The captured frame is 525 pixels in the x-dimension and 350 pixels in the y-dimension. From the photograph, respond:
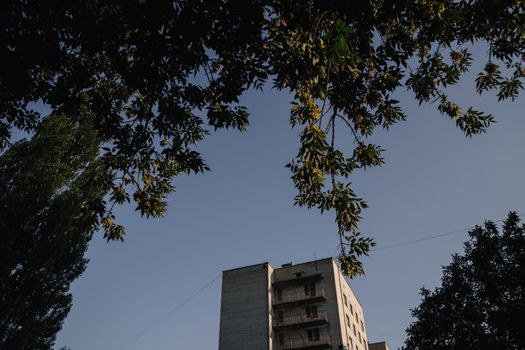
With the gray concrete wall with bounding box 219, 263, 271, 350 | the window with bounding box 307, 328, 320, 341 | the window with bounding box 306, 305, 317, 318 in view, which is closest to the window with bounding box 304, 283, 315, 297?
the window with bounding box 306, 305, 317, 318

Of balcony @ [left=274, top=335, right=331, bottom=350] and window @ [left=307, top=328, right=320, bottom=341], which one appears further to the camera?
window @ [left=307, top=328, right=320, bottom=341]

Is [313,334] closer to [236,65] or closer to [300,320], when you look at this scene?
[300,320]

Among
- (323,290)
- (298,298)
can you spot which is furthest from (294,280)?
(323,290)

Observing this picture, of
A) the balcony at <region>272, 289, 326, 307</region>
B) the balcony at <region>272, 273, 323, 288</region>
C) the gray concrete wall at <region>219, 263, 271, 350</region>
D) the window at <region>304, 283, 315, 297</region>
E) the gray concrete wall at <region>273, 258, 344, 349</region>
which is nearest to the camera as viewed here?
the gray concrete wall at <region>273, 258, 344, 349</region>

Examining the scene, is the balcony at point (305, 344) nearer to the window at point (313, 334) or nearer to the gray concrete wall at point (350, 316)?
the window at point (313, 334)

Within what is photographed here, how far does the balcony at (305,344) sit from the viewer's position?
36.0 metres

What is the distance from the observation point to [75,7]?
236 inches

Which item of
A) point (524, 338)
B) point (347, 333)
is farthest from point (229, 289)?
point (524, 338)

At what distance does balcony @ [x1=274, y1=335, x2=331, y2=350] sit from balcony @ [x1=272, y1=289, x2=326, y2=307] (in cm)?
359

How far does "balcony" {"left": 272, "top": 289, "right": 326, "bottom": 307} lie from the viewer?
128 feet

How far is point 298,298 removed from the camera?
39688 millimetres

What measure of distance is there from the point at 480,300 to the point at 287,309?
23.3 meters

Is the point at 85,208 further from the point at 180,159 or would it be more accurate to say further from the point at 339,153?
the point at 339,153

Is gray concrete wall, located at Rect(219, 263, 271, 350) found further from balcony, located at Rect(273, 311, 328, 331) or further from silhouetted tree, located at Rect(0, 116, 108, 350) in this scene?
silhouetted tree, located at Rect(0, 116, 108, 350)
